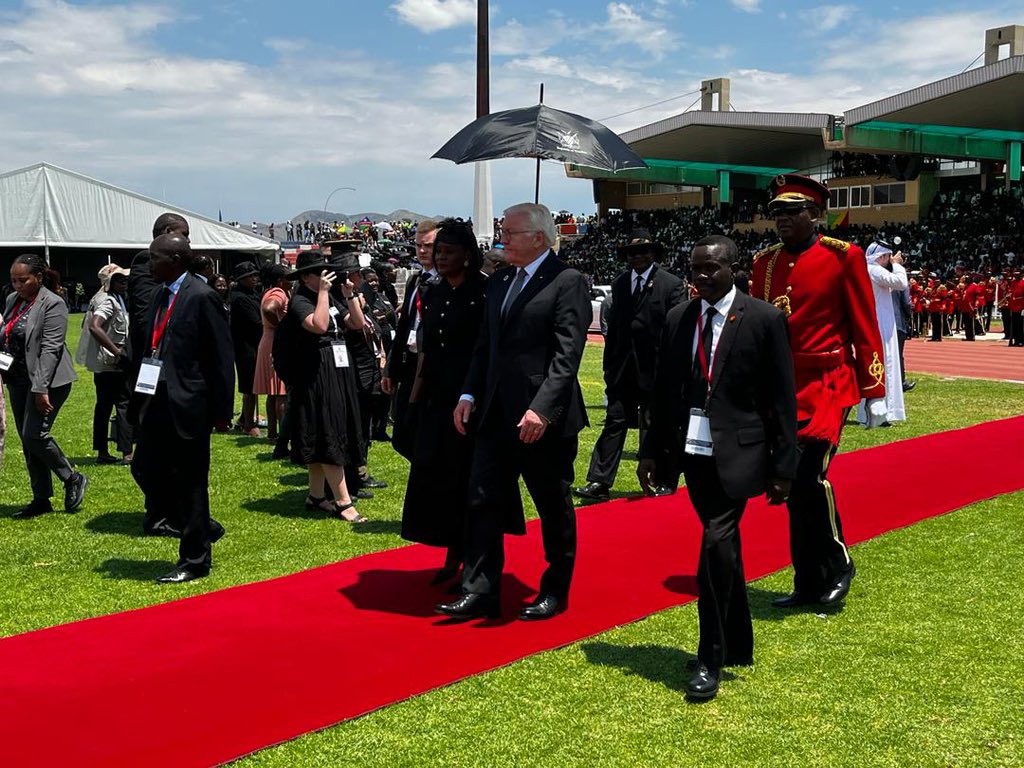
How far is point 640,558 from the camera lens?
20.1 feet

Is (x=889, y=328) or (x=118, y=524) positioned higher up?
(x=889, y=328)

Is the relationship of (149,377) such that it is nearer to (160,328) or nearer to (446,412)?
(160,328)

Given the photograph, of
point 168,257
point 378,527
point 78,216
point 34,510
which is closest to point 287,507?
point 378,527

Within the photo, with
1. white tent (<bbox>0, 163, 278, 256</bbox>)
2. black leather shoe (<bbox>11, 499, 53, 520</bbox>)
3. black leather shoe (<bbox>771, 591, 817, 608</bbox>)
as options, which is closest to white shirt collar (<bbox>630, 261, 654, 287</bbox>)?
black leather shoe (<bbox>771, 591, 817, 608</bbox>)

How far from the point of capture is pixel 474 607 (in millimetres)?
5004

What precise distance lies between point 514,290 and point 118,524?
12.4ft

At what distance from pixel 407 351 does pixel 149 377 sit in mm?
1431

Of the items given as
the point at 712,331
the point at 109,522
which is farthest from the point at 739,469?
the point at 109,522

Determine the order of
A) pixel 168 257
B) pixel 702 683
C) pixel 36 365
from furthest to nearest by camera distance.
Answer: pixel 36 365, pixel 168 257, pixel 702 683

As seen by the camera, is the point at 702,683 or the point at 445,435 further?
the point at 445,435

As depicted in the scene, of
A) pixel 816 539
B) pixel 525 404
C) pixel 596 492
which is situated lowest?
pixel 596 492

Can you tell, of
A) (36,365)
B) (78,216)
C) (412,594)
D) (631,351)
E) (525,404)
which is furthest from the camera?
(78,216)

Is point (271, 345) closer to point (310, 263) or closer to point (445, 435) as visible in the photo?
point (310, 263)

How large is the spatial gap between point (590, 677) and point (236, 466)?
6.03 m
